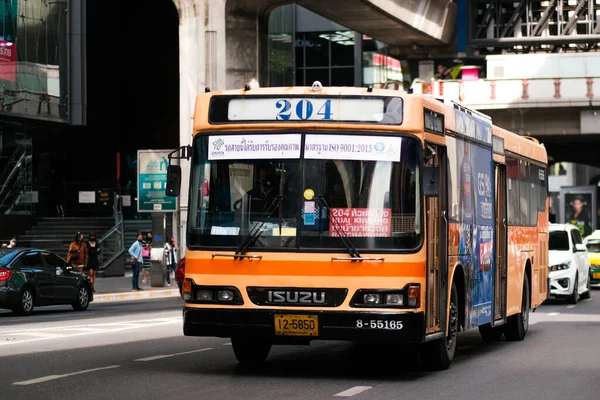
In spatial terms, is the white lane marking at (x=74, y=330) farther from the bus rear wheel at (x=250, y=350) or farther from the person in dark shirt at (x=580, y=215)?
the person in dark shirt at (x=580, y=215)

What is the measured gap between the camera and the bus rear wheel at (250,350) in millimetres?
14852

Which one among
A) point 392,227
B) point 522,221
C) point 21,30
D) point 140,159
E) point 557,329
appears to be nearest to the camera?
point 392,227

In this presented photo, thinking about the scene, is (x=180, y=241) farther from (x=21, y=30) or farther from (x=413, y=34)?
(x=413, y=34)

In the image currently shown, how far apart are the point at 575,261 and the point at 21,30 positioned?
85.8ft

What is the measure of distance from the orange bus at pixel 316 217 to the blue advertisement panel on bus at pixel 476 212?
4.22 ft

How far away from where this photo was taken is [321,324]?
12.8m

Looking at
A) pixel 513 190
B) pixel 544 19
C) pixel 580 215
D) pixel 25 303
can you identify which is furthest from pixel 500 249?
pixel 580 215

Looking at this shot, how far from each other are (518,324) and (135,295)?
19.9 meters

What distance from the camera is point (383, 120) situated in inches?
518

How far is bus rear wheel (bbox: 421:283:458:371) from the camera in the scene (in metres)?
14.1

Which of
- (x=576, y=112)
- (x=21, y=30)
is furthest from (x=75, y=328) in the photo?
(x=576, y=112)

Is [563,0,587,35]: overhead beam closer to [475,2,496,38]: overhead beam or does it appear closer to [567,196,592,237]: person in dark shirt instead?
[475,2,496,38]: overhead beam

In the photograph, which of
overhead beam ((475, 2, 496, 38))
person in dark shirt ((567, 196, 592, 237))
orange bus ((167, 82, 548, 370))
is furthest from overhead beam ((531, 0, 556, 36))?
orange bus ((167, 82, 548, 370))

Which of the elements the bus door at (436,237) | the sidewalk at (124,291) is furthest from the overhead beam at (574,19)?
the bus door at (436,237)
